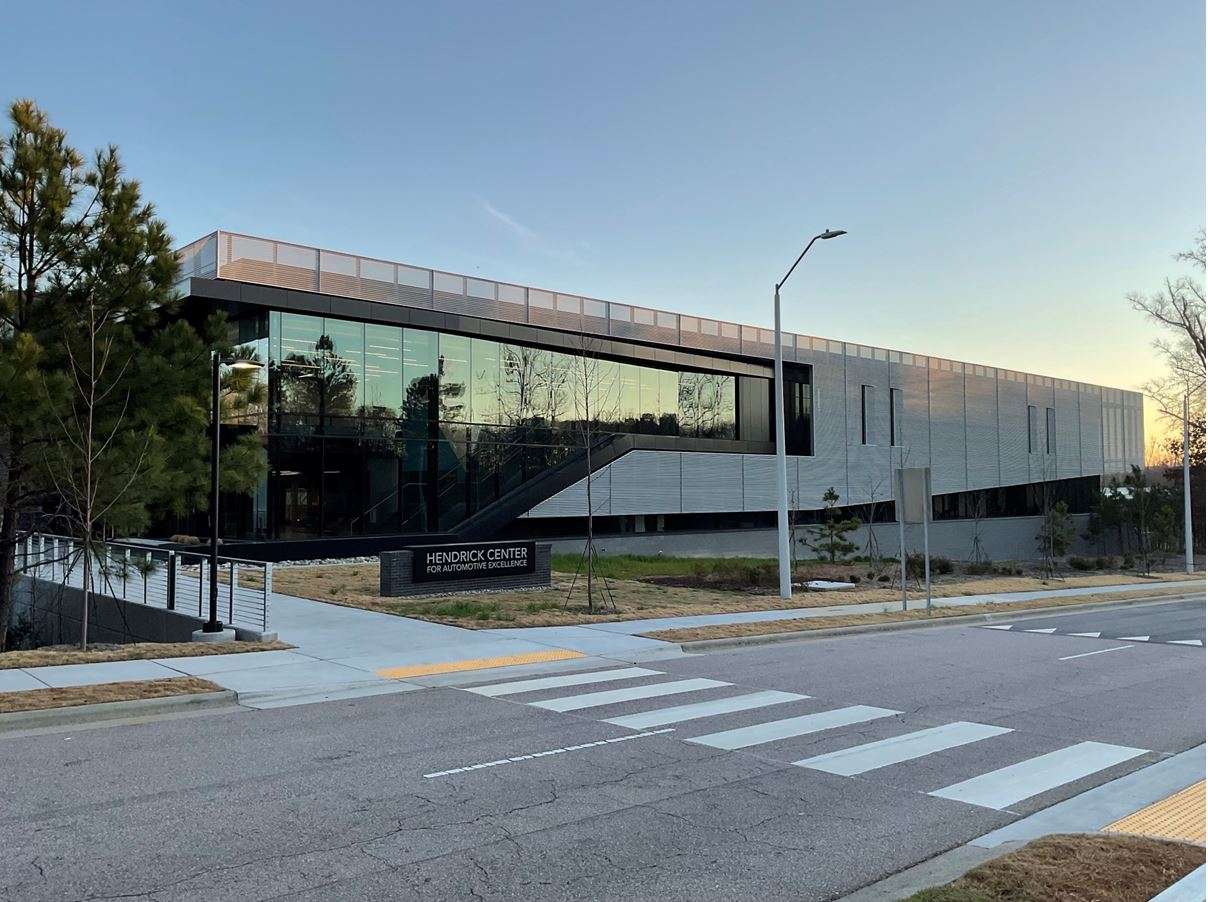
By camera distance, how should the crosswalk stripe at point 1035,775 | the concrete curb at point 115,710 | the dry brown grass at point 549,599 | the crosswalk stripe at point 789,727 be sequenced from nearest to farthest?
the crosswalk stripe at point 1035,775 < the crosswalk stripe at point 789,727 < the concrete curb at point 115,710 < the dry brown grass at point 549,599

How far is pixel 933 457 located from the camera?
56.7 meters

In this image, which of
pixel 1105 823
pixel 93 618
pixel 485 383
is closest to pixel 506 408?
pixel 485 383

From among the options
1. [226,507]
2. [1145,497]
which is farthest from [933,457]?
[226,507]

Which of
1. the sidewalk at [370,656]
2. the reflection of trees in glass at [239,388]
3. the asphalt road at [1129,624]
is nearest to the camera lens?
the sidewalk at [370,656]

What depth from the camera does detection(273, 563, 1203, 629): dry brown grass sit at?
19.0 m

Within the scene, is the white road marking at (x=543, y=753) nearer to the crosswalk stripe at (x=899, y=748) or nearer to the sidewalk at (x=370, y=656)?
the crosswalk stripe at (x=899, y=748)

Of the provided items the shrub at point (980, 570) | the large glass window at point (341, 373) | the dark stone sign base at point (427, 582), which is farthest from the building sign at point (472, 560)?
the shrub at point (980, 570)

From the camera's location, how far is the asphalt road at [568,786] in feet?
19.3

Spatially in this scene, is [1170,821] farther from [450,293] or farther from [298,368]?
[450,293]

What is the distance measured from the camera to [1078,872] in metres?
5.45

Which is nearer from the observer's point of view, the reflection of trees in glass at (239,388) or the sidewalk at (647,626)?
the sidewalk at (647,626)

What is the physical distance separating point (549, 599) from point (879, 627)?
7418 millimetres

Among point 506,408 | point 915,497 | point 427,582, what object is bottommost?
point 427,582

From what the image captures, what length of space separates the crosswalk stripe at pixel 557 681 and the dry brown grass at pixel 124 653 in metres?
4.25
